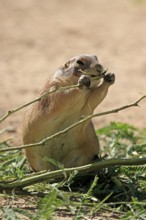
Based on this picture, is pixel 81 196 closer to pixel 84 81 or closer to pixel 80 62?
pixel 84 81

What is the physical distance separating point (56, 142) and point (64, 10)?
9.66m

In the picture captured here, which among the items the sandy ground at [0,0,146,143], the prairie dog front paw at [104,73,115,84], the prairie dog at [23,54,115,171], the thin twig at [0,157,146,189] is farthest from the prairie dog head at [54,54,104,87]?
the sandy ground at [0,0,146,143]

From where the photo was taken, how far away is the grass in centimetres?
503

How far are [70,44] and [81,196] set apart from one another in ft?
25.3

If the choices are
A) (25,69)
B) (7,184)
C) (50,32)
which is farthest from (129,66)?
(7,184)

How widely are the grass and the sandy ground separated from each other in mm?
2857

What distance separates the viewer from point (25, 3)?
52.5 ft

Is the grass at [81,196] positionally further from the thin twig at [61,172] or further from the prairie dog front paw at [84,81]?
the prairie dog front paw at [84,81]

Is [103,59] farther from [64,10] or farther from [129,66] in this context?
[64,10]

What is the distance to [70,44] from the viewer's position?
13055 mm

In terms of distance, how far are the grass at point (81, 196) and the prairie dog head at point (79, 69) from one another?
76 cm

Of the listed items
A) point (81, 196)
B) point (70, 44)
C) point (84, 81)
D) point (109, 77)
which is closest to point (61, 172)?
point (81, 196)

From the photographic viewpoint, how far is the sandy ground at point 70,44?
33.9 ft

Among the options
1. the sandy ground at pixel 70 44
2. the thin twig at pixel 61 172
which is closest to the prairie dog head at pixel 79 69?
the thin twig at pixel 61 172
